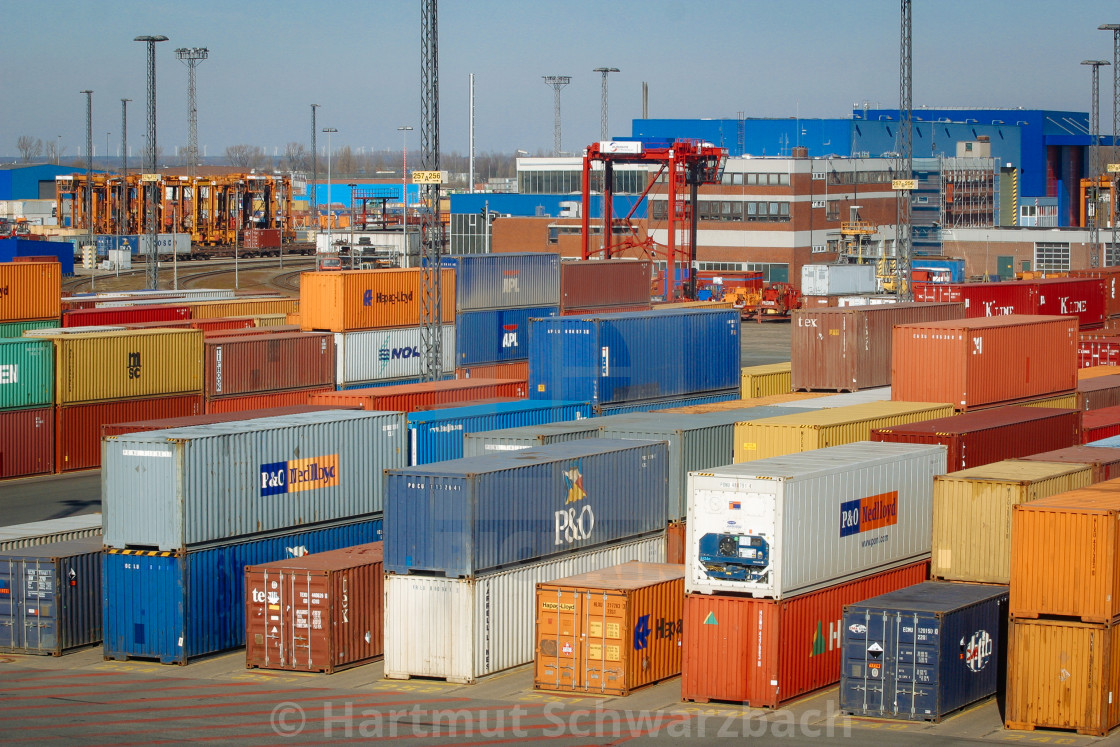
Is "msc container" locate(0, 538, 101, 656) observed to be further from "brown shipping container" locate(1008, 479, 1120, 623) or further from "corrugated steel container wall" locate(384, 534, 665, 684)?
"brown shipping container" locate(1008, 479, 1120, 623)

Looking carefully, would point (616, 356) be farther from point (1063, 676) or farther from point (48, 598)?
point (1063, 676)

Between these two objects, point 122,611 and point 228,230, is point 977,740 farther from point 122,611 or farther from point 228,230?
point 228,230

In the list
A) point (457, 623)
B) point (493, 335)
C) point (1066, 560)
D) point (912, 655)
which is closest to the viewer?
point (1066, 560)

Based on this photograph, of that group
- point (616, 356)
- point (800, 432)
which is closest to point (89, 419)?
point (616, 356)

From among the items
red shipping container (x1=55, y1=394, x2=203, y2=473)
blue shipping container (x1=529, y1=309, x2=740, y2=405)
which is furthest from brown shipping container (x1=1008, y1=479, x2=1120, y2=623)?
red shipping container (x1=55, y1=394, x2=203, y2=473)

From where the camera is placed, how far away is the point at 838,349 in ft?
130

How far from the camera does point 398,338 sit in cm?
5022

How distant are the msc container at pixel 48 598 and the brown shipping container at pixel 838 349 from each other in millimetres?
20703

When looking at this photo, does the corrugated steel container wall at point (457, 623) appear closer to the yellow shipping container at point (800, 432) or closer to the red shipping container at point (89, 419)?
the yellow shipping container at point (800, 432)

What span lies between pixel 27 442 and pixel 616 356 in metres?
21.2

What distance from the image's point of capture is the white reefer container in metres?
23.4

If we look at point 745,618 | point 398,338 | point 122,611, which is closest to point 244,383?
point 398,338

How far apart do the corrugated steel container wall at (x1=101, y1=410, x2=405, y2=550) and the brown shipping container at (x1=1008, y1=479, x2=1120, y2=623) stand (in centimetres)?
1421

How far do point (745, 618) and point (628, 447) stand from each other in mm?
5500
